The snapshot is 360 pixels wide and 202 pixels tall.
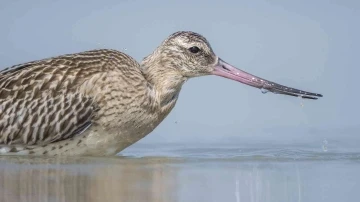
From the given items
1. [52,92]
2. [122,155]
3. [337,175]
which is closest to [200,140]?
[122,155]

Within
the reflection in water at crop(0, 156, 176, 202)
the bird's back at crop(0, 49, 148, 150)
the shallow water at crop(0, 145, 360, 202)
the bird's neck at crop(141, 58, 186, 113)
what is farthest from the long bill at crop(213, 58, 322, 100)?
the reflection in water at crop(0, 156, 176, 202)

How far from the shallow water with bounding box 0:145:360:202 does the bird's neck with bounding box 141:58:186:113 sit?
1.98 feet

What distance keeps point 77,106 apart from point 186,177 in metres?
2.27

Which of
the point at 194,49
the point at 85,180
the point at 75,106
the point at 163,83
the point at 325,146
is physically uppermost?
the point at 194,49

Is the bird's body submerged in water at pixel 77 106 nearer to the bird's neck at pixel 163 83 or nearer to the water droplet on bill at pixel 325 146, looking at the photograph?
the bird's neck at pixel 163 83

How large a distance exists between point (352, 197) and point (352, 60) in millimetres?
9478

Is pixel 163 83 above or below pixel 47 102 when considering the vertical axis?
above

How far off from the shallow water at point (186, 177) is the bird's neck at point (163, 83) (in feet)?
1.98

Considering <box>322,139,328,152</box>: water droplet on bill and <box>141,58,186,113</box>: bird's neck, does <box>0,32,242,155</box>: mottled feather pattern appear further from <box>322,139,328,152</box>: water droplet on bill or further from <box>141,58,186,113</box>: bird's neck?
<box>322,139,328,152</box>: water droplet on bill

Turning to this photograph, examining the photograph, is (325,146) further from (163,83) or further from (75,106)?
(75,106)

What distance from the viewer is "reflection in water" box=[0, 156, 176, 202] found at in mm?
9609

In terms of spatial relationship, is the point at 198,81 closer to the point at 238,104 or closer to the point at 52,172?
the point at 238,104

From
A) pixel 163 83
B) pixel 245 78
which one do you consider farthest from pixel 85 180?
pixel 245 78

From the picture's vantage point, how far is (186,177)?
10.9 m
